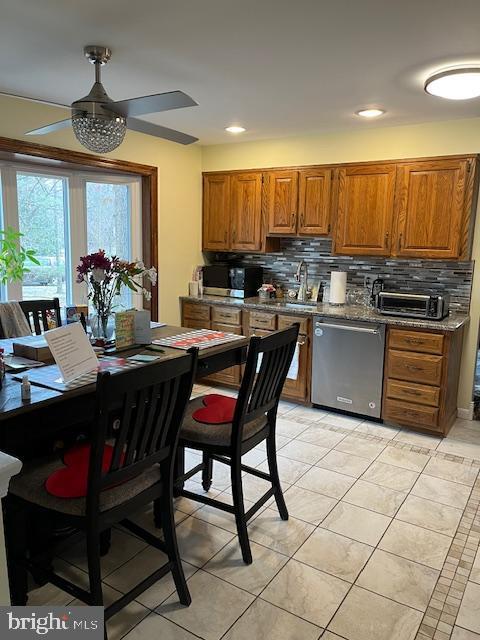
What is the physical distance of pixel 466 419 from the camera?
4.06m

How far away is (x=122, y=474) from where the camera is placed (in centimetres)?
172

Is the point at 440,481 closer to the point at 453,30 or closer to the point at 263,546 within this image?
the point at 263,546

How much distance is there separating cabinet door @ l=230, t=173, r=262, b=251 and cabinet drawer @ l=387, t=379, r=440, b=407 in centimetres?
181

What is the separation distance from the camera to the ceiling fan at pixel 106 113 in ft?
6.75

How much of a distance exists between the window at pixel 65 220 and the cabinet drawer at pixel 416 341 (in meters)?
2.35

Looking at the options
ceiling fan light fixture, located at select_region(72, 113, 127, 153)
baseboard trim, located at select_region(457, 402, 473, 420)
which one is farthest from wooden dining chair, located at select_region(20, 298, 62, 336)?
baseboard trim, located at select_region(457, 402, 473, 420)

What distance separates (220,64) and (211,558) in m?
2.48

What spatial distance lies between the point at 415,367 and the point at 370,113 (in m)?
1.88

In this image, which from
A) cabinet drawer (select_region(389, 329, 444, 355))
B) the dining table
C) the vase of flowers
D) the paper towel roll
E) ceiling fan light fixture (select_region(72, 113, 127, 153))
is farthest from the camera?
the paper towel roll

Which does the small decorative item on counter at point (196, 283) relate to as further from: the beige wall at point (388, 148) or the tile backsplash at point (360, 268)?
the beige wall at point (388, 148)

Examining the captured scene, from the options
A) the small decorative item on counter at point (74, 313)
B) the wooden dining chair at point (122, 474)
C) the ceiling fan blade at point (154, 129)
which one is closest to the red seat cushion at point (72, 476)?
the wooden dining chair at point (122, 474)

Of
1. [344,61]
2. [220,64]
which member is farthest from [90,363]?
[344,61]

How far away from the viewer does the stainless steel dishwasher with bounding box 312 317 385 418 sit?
3.84 meters

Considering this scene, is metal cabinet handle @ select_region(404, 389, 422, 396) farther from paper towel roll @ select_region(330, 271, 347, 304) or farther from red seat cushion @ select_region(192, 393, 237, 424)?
red seat cushion @ select_region(192, 393, 237, 424)
